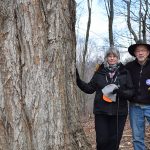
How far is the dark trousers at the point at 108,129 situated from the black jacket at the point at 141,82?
359mm

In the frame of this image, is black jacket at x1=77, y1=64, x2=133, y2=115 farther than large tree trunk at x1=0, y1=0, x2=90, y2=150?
Yes

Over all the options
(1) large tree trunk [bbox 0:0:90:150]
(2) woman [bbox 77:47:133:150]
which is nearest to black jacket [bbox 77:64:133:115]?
(2) woman [bbox 77:47:133:150]

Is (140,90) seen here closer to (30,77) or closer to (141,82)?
(141,82)

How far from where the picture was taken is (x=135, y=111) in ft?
16.3

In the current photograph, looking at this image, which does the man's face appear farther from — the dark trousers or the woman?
the dark trousers

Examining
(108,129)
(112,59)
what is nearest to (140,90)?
(112,59)

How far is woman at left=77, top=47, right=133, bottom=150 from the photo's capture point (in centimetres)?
479

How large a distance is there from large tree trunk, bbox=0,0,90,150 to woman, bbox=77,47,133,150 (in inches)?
49.7

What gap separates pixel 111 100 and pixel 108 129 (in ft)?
1.55

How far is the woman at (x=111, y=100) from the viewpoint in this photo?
→ 4.79m

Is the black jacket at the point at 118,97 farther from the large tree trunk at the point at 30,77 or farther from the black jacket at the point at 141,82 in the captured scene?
the large tree trunk at the point at 30,77

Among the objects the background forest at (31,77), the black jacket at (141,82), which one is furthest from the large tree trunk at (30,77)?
the black jacket at (141,82)

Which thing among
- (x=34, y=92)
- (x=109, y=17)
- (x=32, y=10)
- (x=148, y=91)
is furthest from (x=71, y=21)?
(x=109, y=17)

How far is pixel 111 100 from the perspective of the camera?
478 centimetres
